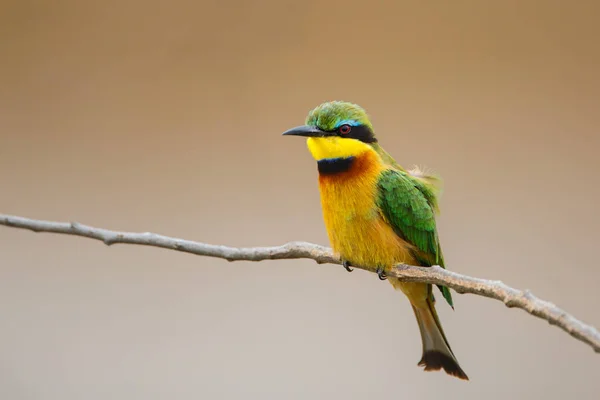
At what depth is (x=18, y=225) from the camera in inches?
43.6

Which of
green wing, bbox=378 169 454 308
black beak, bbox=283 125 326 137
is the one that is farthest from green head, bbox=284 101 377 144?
green wing, bbox=378 169 454 308

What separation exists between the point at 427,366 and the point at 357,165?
14.8 inches

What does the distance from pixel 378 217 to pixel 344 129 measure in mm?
188

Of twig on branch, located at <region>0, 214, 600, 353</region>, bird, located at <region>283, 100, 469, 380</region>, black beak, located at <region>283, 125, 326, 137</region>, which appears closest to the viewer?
twig on branch, located at <region>0, 214, 600, 353</region>

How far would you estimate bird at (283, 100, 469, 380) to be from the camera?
1105mm

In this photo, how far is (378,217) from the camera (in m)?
1.13

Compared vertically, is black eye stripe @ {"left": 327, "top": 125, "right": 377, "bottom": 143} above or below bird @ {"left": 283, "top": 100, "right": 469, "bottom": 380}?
above

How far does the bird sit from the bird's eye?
0.08ft

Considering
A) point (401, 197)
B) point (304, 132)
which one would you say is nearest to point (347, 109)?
point (304, 132)

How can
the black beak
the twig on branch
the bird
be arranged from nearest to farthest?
the twig on branch, the black beak, the bird

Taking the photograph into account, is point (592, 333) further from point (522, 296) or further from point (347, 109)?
point (347, 109)

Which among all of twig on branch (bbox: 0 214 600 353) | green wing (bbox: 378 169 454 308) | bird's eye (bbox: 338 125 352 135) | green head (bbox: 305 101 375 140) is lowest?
twig on branch (bbox: 0 214 600 353)

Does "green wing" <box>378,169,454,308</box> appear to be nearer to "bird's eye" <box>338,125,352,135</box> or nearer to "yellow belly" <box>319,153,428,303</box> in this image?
"yellow belly" <box>319,153,428,303</box>

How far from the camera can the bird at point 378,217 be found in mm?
1105
